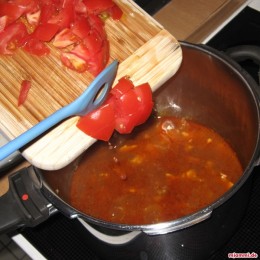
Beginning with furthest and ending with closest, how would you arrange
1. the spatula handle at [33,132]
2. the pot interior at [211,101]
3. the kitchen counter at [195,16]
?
the kitchen counter at [195,16], the pot interior at [211,101], the spatula handle at [33,132]

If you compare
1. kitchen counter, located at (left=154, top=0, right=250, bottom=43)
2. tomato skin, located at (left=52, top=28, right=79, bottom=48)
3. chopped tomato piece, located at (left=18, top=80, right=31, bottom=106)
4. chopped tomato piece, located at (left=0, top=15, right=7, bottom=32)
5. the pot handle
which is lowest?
kitchen counter, located at (left=154, top=0, right=250, bottom=43)

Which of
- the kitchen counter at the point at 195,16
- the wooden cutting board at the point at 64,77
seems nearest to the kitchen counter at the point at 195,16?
the kitchen counter at the point at 195,16

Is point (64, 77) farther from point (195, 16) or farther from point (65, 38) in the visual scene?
point (195, 16)

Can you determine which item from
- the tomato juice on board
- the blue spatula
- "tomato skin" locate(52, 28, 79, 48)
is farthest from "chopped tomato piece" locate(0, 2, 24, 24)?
the blue spatula

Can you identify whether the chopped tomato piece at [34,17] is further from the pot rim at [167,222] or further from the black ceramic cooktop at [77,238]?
the black ceramic cooktop at [77,238]

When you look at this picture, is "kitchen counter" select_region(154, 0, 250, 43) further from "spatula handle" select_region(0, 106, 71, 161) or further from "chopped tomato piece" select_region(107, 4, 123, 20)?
"spatula handle" select_region(0, 106, 71, 161)

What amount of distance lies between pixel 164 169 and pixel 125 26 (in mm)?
354

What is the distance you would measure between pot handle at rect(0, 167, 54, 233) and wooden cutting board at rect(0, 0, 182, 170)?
7 cm

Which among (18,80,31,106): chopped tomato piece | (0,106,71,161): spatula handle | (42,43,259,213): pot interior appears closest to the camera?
(0,106,71,161): spatula handle

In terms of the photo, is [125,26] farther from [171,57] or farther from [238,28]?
[238,28]

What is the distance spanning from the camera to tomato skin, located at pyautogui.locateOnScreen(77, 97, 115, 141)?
2.48 ft

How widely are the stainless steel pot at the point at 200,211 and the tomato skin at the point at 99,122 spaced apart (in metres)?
0.12

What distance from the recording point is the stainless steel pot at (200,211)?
2.34 ft

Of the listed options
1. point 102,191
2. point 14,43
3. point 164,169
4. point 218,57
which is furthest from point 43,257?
point 218,57
